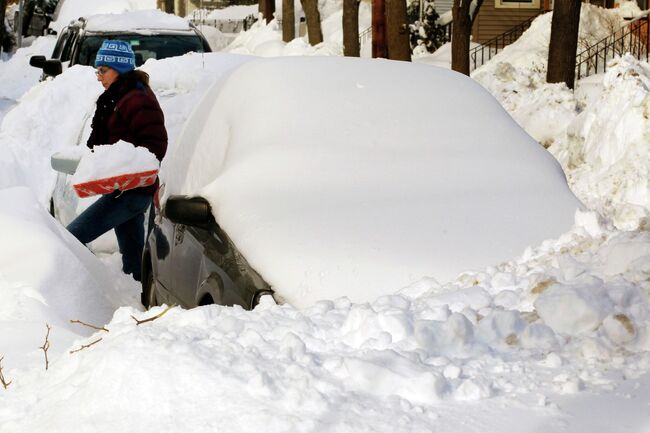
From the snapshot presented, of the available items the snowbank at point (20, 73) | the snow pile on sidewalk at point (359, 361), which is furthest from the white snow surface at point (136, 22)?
the snowbank at point (20, 73)

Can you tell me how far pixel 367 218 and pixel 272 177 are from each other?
624 millimetres

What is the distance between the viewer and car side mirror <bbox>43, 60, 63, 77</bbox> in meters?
12.6

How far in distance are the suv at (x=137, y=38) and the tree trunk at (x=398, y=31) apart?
6.12 metres

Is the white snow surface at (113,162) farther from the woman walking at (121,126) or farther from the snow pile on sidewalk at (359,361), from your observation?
the snow pile on sidewalk at (359,361)

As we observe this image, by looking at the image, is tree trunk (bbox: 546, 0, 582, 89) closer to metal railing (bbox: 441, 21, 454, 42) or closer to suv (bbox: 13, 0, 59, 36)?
metal railing (bbox: 441, 21, 454, 42)

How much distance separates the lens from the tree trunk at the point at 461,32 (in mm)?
18734

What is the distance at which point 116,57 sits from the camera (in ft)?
25.1

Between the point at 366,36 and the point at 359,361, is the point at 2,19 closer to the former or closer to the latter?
the point at 366,36

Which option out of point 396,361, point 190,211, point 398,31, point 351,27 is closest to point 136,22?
point 398,31

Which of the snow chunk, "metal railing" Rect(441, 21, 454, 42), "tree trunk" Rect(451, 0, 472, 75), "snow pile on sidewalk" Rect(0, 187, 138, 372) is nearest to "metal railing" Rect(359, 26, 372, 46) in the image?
"metal railing" Rect(441, 21, 454, 42)

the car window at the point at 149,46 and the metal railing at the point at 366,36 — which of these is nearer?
the car window at the point at 149,46

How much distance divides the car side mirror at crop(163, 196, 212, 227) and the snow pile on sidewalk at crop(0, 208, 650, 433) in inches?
55.2

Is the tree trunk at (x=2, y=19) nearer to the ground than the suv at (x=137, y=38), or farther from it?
nearer to the ground

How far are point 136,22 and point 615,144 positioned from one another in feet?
19.9
